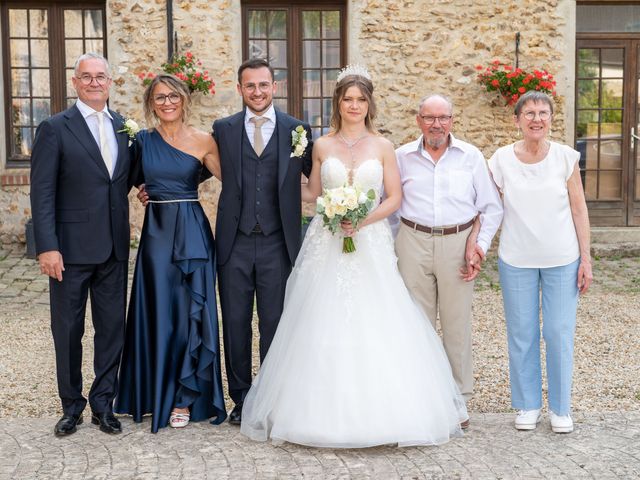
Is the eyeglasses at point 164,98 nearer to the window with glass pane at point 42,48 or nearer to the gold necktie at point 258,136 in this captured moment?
the gold necktie at point 258,136

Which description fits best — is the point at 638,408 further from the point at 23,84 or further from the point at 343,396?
the point at 23,84

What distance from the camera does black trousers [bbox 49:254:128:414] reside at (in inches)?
177

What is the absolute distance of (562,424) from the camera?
4.52m

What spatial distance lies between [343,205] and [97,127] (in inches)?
51.9

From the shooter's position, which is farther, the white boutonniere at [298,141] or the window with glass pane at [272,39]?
the window with glass pane at [272,39]

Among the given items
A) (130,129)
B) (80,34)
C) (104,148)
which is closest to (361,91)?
(130,129)

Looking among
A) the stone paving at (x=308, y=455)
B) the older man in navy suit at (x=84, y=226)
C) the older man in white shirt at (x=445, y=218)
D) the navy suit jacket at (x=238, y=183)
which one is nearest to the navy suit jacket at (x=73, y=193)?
the older man in navy suit at (x=84, y=226)

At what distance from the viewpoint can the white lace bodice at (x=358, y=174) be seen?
4512 millimetres

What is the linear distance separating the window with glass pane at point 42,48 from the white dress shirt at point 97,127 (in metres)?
6.07

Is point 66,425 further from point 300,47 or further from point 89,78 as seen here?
point 300,47

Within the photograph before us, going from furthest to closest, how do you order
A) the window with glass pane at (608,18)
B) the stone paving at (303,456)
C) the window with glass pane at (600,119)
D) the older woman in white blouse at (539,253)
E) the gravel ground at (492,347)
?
the window with glass pane at (600,119)
the window with glass pane at (608,18)
the gravel ground at (492,347)
the older woman in white blouse at (539,253)
the stone paving at (303,456)

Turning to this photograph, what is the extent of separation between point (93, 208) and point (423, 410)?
74.6 inches

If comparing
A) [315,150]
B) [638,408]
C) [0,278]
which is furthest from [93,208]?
[0,278]

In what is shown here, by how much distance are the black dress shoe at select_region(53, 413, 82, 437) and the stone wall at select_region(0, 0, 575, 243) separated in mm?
5566
